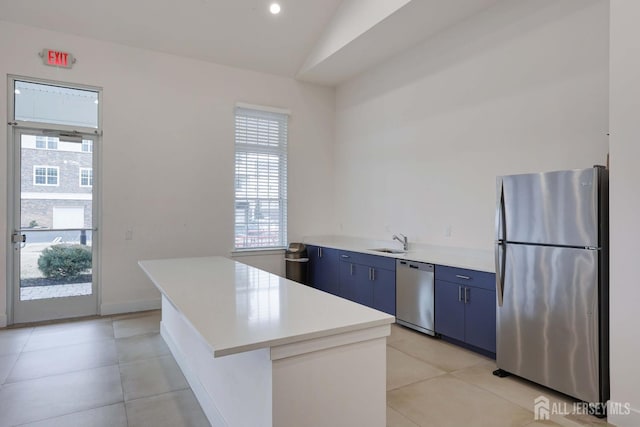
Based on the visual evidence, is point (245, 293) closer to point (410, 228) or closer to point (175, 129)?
point (410, 228)

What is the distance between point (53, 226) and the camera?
4.54 meters

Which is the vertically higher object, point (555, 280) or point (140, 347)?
point (555, 280)

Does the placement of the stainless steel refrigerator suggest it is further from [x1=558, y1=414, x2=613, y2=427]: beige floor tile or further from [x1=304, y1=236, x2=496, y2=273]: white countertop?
[x1=304, y1=236, x2=496, y2=273]: white countertop

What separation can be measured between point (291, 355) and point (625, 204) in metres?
2.17

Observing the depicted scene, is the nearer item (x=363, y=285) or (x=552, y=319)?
(x=552, y=319)

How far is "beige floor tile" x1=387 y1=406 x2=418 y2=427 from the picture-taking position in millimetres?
2357

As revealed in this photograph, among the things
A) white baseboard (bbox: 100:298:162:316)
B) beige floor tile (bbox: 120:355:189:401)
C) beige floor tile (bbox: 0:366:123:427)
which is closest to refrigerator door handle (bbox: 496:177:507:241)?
beige floor tile (bbox: 120:355:189:401)

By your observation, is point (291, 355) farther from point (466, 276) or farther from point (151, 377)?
point (466, 276)

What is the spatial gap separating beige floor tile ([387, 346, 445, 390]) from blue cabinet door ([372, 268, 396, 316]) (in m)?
0.92

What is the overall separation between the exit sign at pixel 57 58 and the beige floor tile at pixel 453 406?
4936 mm

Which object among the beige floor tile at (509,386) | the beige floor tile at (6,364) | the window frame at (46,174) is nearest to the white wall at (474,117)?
the beige floor tile at (509,386)

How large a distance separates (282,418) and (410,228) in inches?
141

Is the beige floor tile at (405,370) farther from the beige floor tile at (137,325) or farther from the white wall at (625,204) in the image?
the beige floor tile at (137,325)

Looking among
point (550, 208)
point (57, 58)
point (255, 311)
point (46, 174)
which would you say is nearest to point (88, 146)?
point (46, 174)
